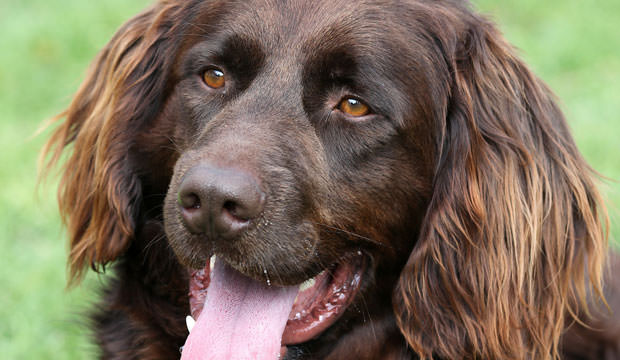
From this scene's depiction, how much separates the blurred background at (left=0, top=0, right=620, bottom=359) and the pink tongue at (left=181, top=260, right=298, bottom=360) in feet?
3.62

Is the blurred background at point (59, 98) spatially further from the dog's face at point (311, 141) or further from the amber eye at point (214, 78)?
the amber eye at point (214, 78)

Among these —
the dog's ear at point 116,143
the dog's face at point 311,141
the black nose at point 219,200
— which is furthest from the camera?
the dog's ear at point 116,143

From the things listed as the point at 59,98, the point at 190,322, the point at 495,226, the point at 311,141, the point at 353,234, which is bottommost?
the point at 59,98

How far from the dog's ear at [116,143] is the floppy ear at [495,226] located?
116cm

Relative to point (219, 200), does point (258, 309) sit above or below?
below

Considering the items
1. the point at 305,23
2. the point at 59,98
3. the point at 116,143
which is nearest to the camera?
the point at 305,23

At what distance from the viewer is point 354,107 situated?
2.97 meters

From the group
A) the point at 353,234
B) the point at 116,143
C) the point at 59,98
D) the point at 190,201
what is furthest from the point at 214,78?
the point at 59,98

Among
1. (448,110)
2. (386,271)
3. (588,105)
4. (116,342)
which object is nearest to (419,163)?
(448,110)

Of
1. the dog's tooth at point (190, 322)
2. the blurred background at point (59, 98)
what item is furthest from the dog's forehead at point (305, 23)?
the dog's tooth at point (190, 322)

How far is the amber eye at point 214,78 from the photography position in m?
3.12

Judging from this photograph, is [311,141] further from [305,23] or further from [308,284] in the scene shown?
[308,284]

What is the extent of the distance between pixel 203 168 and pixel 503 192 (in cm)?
114

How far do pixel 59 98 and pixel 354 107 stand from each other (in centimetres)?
512
